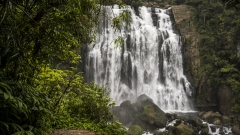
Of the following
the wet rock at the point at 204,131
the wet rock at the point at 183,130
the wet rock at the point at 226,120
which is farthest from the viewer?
the wet rock at the point at 226,120

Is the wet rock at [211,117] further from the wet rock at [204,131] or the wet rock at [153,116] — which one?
the wet rock at [153,116]

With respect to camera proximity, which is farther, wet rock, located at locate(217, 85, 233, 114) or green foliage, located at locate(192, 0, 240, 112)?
green foliage, located at locate(192, 0, 240, 112)

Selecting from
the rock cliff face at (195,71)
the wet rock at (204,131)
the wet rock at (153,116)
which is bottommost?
the wet rock at (204,131)

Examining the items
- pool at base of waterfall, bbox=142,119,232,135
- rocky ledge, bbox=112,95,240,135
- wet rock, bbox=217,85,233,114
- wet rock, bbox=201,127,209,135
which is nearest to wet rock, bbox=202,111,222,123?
rocky ledge, bbox=112,95,240,135

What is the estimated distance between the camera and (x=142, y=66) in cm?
2253

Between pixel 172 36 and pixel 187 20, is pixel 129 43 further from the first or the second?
pixel 187 20

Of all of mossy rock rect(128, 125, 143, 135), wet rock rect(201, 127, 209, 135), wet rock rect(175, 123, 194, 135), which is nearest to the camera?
mossy rock rect(128, 125, 143, 135)

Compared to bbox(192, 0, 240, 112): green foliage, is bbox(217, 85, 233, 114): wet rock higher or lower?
lower

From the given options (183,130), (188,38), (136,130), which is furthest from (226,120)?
(188,38)

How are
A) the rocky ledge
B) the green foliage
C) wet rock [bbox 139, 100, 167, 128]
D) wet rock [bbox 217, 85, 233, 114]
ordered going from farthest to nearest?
the green foliage < wet rock [bbox 217, 85, 233, 114] < wet rock [bbox 139, 100, 167, 128] < the rocky ledge

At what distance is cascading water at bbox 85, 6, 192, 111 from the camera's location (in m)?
21.2

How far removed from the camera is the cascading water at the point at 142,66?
2123 centimetres

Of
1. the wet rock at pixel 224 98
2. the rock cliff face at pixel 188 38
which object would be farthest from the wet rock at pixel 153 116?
the rock cliff face at pixel 188 38

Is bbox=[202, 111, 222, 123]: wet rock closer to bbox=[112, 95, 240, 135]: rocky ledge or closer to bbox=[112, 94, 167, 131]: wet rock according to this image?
bbox=[112, 95, 240, 135]: rocky ledge
